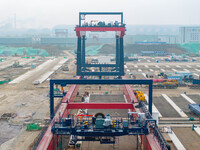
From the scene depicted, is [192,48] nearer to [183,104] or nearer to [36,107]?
[183,104]

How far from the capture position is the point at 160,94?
122ft

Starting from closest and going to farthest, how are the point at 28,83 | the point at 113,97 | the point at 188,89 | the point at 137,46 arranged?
the point at 113,97 < the point at 188,89 < the point at 28,83 < the point at 137,46

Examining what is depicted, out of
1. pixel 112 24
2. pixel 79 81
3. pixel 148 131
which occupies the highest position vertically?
pixel 112 24

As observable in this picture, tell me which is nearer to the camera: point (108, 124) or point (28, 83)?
point (108, 124)

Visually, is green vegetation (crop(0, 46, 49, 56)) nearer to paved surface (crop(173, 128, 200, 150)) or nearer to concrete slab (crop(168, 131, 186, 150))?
paved surface (crop(173, 128, 200, 150))

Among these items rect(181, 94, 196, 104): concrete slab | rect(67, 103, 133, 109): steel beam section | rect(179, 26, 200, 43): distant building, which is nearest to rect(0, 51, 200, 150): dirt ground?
rect(181, 94, 196, 104): concrete slab

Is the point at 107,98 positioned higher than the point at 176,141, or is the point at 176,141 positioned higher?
the point at 107,98

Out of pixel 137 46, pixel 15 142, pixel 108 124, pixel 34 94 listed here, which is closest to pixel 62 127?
pixel 108 124

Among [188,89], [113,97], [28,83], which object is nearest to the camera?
[113,97]

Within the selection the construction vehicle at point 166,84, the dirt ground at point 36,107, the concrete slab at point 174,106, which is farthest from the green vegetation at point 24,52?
the concrete slab at point 174,106

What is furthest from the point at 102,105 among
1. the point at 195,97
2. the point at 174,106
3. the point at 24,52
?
the point at 24,52

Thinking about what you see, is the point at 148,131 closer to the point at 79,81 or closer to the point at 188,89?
the point at 79,81

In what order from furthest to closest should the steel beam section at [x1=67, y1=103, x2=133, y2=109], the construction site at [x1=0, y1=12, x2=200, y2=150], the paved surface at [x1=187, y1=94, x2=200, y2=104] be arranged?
the paved surface at [x1=187, y1=94, x2=200, y2=104] → the steel beam section at [x1=67, y1=103, x2=133, y2=109] → the construction site at [x1=0, y1=12, x2=200, y2=150]

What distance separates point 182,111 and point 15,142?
Result: 18.7m
